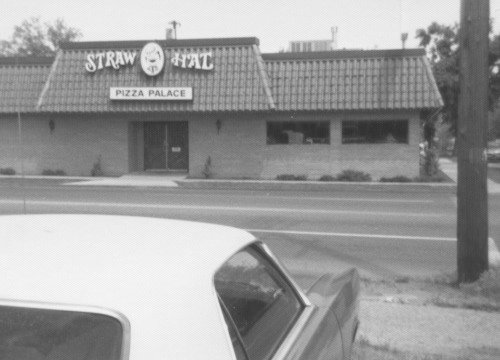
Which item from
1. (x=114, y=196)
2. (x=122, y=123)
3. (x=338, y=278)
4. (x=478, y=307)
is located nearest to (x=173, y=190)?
(x=114, y=196)

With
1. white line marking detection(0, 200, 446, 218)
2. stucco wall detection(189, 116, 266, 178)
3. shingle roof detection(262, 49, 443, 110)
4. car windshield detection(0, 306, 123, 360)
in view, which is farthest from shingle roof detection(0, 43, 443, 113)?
car windshield detection(0, 306, 123, 360)

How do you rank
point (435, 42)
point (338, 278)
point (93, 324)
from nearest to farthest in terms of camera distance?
1. point (93, 324)
2. point (338, 278)
3. point (435, 42)

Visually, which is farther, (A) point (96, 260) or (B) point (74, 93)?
(B) point (74, 93)

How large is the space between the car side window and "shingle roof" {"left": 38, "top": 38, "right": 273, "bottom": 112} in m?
20.5

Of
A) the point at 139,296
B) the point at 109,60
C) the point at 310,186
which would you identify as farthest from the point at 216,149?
the point at 139,296

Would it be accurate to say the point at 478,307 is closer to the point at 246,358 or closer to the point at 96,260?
the point at 246,358

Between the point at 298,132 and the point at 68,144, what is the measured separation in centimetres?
912

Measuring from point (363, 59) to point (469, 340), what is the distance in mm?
19542

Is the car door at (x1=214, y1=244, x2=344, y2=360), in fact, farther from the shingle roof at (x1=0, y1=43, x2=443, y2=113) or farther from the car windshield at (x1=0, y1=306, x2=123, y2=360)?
the shingle roof at (x1=0, y1=43, x2=443, y2=113)

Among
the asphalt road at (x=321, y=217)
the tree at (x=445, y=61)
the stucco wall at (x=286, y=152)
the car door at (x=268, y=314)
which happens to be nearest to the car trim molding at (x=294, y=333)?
the car door at (x=268, y=314)

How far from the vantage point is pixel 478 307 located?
6402 mm

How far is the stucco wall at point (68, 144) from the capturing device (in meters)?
25.9

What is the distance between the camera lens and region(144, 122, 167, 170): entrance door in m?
26.4

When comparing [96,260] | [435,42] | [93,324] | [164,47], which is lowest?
[93,324]
